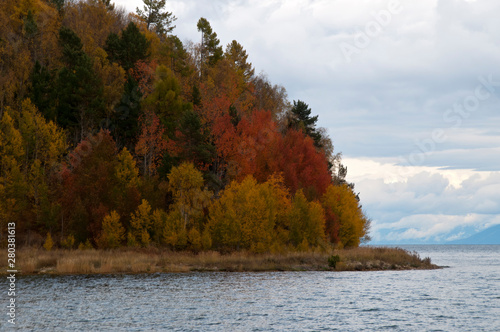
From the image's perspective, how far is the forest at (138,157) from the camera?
64562 mm

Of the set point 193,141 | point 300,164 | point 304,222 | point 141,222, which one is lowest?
point 304,222

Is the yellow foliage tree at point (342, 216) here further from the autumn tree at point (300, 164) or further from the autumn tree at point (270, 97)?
the autumn tree at point (270, 97)

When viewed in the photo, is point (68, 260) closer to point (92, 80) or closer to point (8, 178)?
point (8, 178)

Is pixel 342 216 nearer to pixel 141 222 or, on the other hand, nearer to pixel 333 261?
pixel 333 261

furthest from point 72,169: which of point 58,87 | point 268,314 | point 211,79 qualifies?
point 268,314

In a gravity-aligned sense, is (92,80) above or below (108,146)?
above

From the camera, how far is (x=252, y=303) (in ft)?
120

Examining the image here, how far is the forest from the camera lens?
64562 mm

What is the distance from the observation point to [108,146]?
67438 mm

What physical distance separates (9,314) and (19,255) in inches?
1130

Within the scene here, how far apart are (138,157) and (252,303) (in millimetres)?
48639

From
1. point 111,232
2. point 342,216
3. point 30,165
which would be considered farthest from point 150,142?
point 342,216

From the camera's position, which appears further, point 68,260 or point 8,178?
point 8,178

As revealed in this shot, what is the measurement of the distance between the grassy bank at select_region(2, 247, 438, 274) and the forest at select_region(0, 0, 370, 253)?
2722mm
